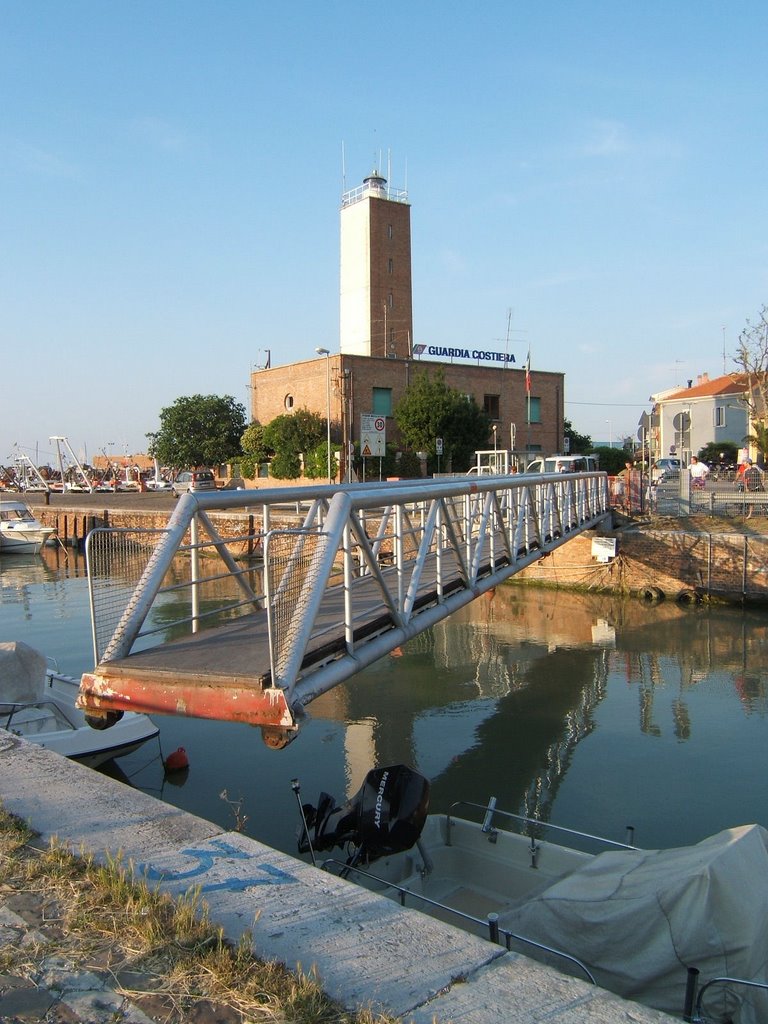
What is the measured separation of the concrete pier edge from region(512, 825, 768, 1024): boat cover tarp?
1.39m

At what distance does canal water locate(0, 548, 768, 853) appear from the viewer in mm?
9406

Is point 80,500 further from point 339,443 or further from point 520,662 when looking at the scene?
point 520,662

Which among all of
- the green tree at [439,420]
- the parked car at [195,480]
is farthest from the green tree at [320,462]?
the parked car at [195,480]

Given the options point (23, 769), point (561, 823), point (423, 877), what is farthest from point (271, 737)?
point (561, 823)

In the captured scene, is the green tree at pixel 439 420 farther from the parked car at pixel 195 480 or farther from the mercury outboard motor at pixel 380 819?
the mercury outboard motor at pixel 380 819

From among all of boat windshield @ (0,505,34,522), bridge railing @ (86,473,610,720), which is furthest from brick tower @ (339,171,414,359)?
bridge railing @ (86,473,610,720)

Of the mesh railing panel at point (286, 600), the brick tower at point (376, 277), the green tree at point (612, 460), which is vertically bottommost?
the mesh railing panel at point (286, 600)

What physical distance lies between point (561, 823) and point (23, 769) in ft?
19.0

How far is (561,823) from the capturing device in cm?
891

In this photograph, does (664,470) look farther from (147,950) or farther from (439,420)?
(147,950)

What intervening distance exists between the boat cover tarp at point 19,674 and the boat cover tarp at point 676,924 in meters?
7.31

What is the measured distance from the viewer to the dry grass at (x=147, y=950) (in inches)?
112

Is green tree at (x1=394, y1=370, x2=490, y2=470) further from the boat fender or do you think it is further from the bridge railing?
the boat fender

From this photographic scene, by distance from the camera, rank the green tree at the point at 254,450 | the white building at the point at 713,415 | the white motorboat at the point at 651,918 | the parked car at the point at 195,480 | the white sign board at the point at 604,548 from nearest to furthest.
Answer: the white motorboat at the point at 651,918
the white sign board at the point at 604,548
the green tree at the point at 254,450
the parked car at the point at 195,480
the white building at the point at 713,415
